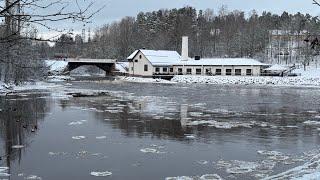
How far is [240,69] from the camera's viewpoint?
71.4 meters

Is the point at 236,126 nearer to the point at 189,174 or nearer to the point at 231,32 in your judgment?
the point at 189,174

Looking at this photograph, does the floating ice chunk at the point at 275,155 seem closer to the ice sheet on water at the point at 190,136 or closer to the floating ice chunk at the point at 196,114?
the ice sheet on water at the point at 190,136

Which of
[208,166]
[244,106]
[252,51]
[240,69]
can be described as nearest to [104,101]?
[244,106]

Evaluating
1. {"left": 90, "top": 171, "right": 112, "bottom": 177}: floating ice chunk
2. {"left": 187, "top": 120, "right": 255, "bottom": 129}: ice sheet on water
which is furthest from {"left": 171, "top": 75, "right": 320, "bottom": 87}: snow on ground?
{"left": 90, "top": 171, "right": 112, "bottom": 177}: floating ice chunk

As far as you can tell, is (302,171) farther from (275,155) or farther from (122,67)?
(122,67)

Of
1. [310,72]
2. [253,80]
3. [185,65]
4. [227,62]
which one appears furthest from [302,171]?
[185,65]

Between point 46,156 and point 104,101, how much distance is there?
62.7ft

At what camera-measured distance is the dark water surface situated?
1230 cm

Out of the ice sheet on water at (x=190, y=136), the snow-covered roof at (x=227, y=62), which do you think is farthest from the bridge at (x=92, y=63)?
the ice sheet on water at (x=190, y=136)

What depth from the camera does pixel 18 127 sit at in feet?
62.8

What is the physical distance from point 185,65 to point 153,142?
59.0 m

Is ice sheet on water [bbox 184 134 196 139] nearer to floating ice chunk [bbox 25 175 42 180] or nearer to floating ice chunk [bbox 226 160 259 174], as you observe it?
floating ice chunk [bbox 226 160 259 174]

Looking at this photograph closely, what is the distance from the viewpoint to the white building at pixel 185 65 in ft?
233

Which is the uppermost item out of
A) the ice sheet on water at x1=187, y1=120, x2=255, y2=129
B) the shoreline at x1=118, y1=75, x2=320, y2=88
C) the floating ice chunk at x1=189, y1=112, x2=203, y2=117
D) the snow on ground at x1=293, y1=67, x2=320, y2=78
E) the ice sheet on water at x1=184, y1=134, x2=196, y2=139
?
the snow on ground at x1=293, y1=67, x2=320, y2=78
